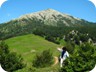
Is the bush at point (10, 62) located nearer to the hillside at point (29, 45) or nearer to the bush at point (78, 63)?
the bush at point (78, 63)

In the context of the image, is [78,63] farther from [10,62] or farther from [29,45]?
[29,45]

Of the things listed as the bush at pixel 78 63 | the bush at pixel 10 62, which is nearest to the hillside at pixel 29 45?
the bush at pixel 10 62

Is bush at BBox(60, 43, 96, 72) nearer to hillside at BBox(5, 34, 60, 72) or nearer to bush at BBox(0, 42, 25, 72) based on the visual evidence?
bush at BBox(0, 42, 25, 72)

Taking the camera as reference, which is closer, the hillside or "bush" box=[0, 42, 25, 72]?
"bush" box=[0, 42, 25, 72]

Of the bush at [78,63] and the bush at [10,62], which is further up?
the bush at [78,63]

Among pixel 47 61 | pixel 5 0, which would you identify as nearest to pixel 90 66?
pixel 5 0

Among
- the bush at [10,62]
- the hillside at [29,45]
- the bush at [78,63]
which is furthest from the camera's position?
→ the hillside at [29,45]

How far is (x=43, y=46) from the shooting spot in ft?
337

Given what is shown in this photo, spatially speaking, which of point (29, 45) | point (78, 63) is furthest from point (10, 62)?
point (29, 45)

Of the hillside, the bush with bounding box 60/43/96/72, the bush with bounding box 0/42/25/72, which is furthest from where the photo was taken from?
the hillside

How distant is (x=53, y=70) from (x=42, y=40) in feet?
335

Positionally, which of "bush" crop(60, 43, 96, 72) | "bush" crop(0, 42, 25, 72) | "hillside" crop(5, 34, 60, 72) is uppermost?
"bush" crop(60, 43, 96, 72)

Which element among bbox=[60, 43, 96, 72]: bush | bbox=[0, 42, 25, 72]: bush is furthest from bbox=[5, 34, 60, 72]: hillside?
bbox=[60, 43, 96, 72]: bush

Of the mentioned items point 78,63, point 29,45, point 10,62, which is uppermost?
point 78,63
